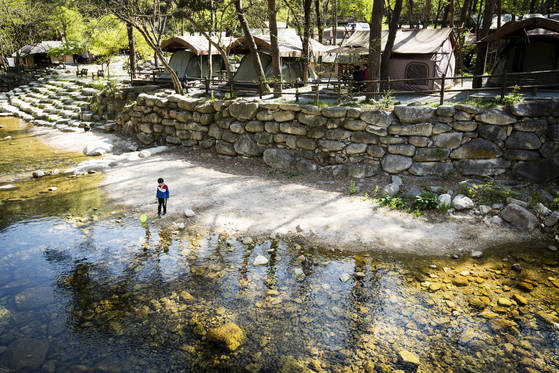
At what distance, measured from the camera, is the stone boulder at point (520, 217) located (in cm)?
885

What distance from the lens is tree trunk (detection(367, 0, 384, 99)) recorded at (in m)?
12.9

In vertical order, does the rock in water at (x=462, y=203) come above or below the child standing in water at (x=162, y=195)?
below

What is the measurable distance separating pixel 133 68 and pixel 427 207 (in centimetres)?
2103

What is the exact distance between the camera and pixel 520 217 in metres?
8.96

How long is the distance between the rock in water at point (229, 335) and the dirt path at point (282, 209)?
322 cm

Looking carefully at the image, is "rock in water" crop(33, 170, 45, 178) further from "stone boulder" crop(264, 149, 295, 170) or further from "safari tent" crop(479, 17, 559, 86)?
"safari tent" crop(479, 17, 559, 86)

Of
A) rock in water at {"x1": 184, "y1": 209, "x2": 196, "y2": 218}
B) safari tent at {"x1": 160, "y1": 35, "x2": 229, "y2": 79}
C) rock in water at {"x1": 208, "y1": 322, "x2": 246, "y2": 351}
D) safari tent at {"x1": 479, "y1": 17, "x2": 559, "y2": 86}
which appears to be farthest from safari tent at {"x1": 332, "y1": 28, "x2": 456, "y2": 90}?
rock in water at {"x1": 208, "y1": 322, "x2": 246, "y2": 351}

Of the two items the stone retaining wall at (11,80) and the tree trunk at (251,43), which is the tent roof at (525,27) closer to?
the tree trunk at (251,43)

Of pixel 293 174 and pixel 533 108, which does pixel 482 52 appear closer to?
pixel 533 108

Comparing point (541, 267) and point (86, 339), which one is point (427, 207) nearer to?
point (541, 267)

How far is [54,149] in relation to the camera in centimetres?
1605

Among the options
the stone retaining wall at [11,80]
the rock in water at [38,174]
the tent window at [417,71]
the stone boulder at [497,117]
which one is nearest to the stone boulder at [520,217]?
the stone boulder at [497,117]

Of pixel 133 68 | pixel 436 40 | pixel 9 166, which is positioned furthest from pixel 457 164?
pixel 133 68

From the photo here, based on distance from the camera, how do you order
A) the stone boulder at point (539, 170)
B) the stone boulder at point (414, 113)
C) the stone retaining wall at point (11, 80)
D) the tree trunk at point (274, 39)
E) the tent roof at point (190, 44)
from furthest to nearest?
the stone retaining wall at point (11, 80) < the tent roof at point (190, 44) < the tree trunk at point (274, 39) < the stone boulder at point (414, 113) < the stone boulder at point (539, 170)
